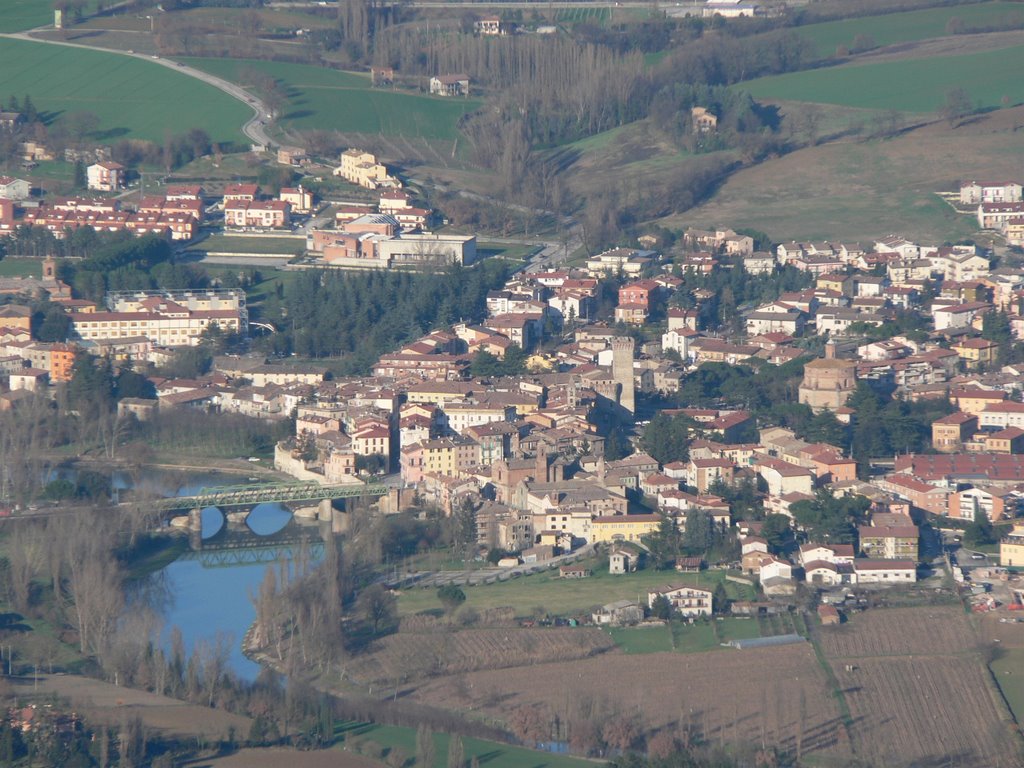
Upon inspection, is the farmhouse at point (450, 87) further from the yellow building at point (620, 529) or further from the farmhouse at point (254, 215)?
the yellow building at point (620, 529)

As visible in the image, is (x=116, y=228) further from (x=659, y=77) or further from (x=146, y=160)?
(x=659, y=77)

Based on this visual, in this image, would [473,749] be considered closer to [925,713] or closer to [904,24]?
[925,713]

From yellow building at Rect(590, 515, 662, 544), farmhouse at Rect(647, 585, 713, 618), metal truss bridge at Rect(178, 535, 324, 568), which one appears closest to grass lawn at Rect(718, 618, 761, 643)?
farmhouse at Rect(647, 585, 713, 618)

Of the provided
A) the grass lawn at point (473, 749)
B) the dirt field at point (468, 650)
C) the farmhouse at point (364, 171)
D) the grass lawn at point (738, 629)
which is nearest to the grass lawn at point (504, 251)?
the farmhouse at point (364, 171)

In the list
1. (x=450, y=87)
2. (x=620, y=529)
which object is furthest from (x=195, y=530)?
(x=450, y=87)

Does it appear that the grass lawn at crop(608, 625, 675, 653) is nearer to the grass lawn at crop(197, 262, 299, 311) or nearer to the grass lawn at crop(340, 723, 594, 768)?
the grass lawn at crop(340, 723, 594, 768)

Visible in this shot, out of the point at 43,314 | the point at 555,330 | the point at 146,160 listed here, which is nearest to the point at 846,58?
the point at 146,160
